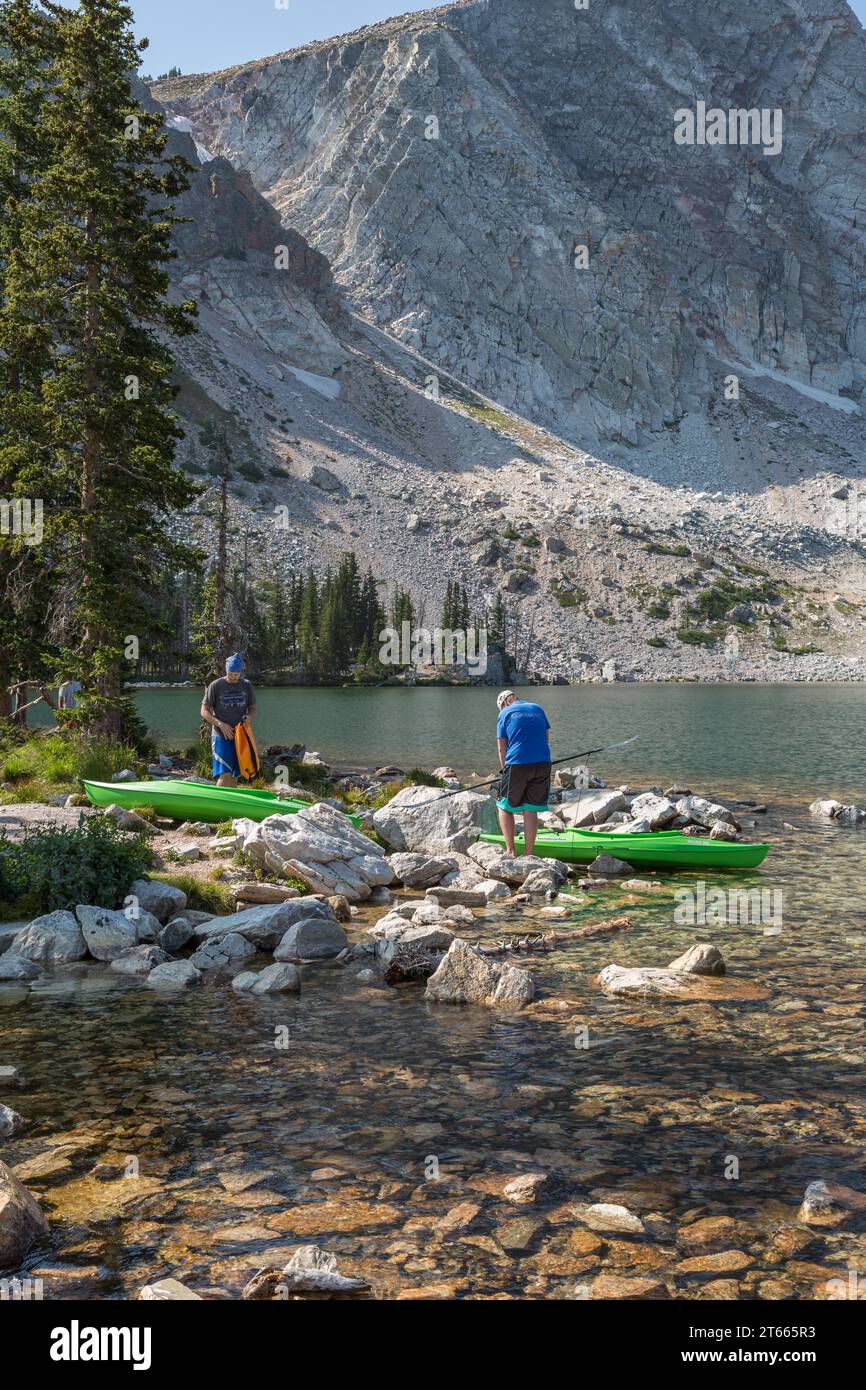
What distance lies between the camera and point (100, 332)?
23.0 metres

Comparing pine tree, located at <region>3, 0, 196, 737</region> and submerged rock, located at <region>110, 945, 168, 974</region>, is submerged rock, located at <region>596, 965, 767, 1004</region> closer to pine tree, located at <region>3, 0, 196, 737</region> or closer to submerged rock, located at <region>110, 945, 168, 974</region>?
submerged rock, located at <region>110, 945, 168, 974</region>

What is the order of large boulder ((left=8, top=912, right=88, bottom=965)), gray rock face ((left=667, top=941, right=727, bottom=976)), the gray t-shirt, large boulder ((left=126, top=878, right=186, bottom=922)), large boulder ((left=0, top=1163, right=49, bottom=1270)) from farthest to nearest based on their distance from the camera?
the gray t-shirt, large boulder ((left=126, top=878, right=186, bottom=922)), large boulder ((left=8, top=912, right=88, bottom=965)), gray rock face ((left=667, top=941, right=727, bottom=976)), large boulder ((left=0, top=1163, right=49, bottom=1270))

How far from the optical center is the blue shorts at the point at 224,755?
67.0ft

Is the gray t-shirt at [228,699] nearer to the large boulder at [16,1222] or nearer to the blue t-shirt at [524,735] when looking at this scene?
the blue t-shirt at [524,735]

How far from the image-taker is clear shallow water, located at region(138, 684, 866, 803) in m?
35.6

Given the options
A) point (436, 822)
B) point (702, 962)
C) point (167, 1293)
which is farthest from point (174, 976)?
point (436, 822)

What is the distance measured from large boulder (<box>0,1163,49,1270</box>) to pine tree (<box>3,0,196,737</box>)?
17071 mm

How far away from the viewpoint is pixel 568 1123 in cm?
736

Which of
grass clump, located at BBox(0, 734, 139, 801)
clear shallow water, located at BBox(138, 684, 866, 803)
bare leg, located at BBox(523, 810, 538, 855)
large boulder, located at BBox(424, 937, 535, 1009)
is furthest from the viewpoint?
clear shallow water, located at BBox(138, 684, 866, 803)

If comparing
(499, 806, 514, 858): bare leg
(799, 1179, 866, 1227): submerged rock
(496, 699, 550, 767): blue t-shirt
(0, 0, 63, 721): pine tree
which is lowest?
(799, 1179, 866, 1227): submerged rock

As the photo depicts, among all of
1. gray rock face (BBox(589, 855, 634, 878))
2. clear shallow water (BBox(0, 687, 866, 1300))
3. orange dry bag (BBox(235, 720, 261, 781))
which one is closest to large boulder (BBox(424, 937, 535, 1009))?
clear shallow water (BBox(0, 687, 866, 1300))

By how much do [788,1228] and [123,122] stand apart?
26.6m

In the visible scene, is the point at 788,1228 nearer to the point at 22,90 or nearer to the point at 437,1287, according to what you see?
the point at 437,1287
